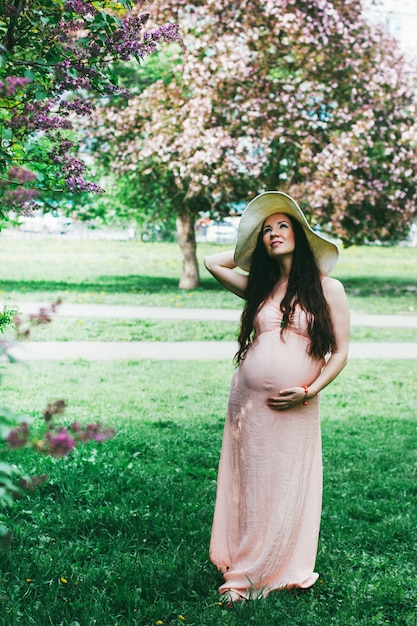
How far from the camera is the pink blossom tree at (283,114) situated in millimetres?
15039

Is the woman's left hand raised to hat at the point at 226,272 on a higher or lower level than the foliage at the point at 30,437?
higher

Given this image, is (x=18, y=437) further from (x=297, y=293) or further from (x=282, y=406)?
(x=297, y=293)

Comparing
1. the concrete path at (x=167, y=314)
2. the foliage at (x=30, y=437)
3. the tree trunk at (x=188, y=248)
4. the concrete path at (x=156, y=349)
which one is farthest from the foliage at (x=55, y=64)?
the tree trunk at (x=188, y=248)

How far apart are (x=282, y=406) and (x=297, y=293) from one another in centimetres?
51

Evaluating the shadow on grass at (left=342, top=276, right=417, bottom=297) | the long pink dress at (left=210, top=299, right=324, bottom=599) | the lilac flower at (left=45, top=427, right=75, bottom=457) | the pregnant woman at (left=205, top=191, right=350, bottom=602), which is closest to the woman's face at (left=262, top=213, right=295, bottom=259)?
the pregnant woman at (left=205, top=191, right=350, bottom=602)

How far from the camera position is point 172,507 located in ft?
16.1

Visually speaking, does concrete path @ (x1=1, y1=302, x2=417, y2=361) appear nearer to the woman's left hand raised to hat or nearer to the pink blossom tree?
the pink blossom tree

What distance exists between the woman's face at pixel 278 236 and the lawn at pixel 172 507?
157 centimetres

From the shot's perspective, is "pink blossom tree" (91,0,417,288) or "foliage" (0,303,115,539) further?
"pink blossom tree" (91,0,417,288)

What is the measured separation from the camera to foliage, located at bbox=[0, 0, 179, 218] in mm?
2980

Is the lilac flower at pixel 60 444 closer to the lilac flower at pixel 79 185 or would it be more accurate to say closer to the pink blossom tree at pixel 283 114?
the lilac flower at pixel 79 185

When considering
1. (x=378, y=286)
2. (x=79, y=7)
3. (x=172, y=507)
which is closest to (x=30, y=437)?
(x=79, y=7)

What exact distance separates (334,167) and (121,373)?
7.84m

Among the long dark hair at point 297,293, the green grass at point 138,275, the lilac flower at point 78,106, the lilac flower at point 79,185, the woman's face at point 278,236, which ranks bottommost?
the green grass at point 138,275
